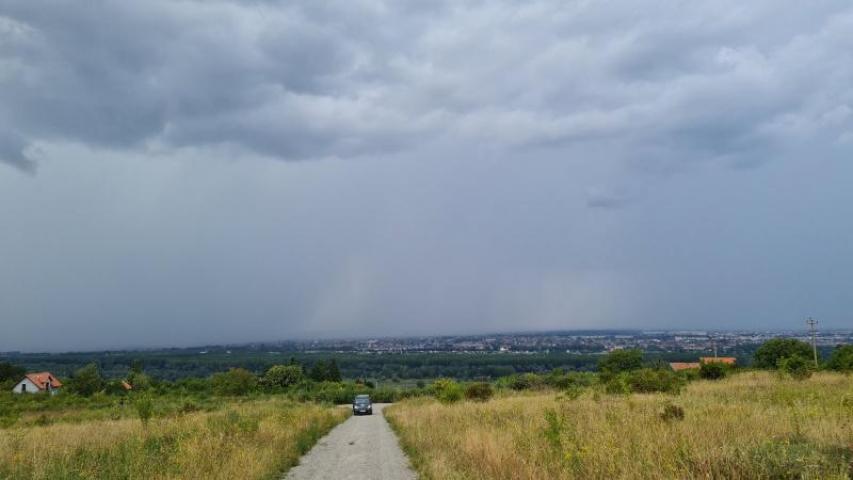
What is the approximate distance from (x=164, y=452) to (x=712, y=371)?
54502 mm

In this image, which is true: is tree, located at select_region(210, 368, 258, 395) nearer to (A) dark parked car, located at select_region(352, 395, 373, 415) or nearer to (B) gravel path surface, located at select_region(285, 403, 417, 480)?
(A) dark parked car, located at select_region(352, 395, 373, 415)

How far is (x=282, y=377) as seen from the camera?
289 ft

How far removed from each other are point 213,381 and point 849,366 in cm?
7663

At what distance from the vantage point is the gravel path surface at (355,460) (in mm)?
14031

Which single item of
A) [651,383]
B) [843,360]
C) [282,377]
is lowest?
[282,377]

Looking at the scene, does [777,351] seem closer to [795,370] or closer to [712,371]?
[712,371]

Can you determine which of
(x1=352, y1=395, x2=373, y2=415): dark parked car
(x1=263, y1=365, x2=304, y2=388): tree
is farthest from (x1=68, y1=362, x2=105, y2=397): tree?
(x1=352, y1=395, x2=373, y2=415): dark parked car

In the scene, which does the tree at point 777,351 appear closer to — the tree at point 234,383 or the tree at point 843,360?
the tree at point 843,360

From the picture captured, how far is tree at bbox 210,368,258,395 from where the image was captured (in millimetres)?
76562

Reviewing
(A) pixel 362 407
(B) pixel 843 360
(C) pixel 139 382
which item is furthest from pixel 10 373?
(B) pixel 843 360

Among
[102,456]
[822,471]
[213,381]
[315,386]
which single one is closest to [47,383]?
[213,381]

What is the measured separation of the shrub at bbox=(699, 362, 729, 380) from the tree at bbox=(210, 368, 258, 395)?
56.0m

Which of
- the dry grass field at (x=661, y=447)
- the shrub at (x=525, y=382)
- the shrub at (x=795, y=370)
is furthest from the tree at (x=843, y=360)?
the dry grass field at (x=661, y=447)

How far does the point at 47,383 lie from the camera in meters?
92.7
